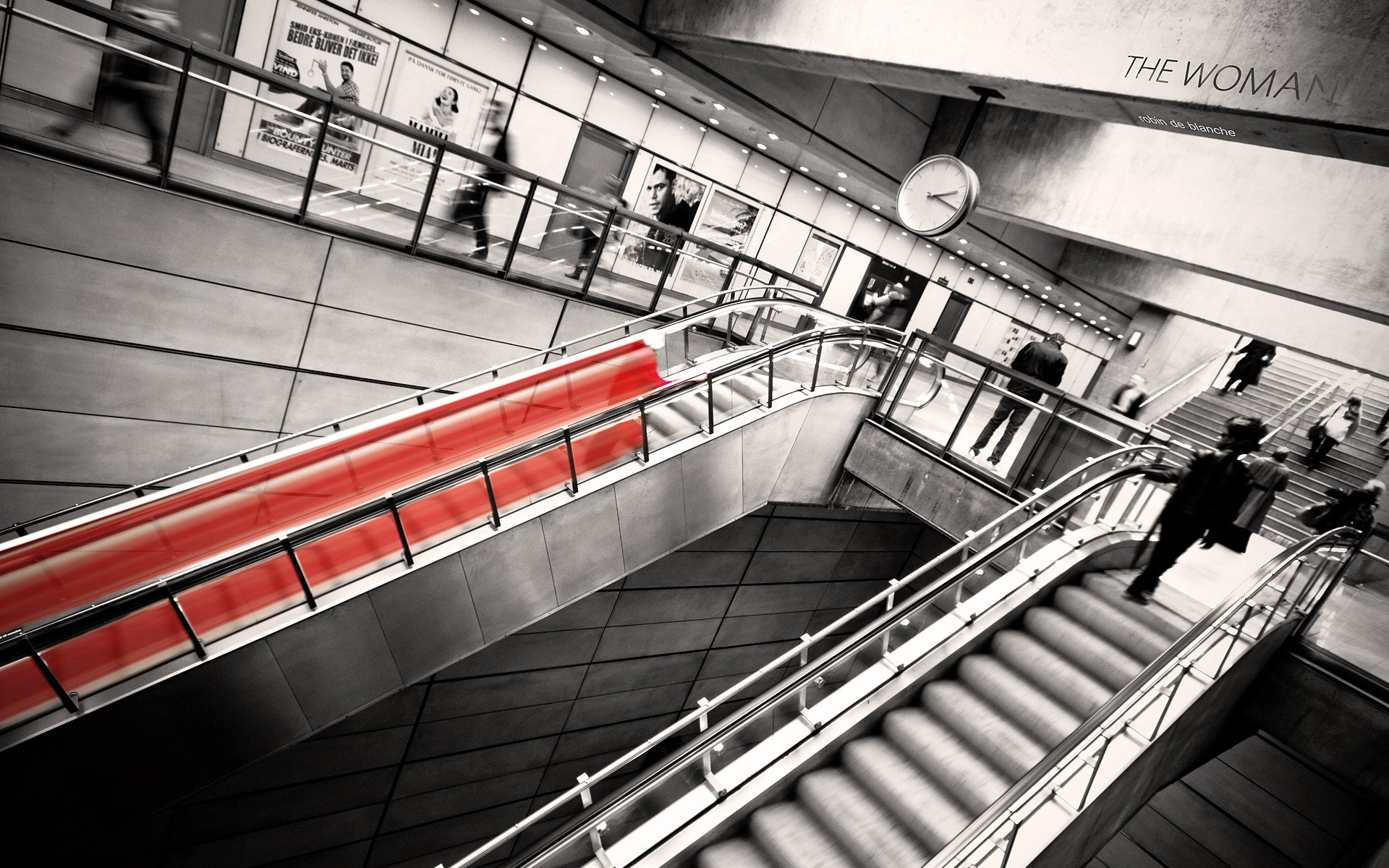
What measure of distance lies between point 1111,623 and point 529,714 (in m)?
6.75

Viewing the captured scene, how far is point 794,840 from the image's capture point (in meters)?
4.36

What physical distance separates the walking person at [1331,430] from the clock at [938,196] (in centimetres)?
1128

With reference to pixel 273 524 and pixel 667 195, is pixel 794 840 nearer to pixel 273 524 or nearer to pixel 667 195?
pixel 273 524

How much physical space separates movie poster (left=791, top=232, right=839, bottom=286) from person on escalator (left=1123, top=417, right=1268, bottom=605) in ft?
31.0

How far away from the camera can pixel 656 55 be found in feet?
28.7

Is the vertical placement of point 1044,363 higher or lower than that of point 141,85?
higher

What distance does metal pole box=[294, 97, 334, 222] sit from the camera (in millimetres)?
5914

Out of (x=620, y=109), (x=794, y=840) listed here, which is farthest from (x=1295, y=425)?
(x=794, y=840)

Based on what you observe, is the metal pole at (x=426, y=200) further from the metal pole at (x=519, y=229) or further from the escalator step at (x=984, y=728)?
the escalator step at (x=984, y=728)

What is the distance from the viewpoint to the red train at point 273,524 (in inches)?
165

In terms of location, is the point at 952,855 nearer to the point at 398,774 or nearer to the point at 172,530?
the point at 172,530

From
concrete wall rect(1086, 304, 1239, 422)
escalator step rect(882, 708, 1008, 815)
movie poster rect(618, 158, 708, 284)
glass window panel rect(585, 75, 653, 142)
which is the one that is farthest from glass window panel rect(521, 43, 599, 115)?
concrete wall rect(1086, 304, 1239, 422)

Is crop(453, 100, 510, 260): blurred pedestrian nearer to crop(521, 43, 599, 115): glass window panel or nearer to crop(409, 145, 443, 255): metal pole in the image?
crop(409, 145, 443, 255): metal pole

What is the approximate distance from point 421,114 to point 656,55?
10.6ft
